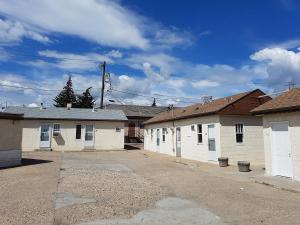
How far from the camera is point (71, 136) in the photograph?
3170 centimetres

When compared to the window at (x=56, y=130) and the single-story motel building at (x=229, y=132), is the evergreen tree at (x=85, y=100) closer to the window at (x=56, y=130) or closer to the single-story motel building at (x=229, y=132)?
the window at (x=56, y=130)

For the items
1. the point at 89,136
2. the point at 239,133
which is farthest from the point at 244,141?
the point at 89,136

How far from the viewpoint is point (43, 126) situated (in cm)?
3094

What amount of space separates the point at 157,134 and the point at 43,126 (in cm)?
1186

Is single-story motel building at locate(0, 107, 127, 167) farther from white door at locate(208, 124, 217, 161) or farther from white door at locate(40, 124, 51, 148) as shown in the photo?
white door at locate(208, 124, 217, 161)

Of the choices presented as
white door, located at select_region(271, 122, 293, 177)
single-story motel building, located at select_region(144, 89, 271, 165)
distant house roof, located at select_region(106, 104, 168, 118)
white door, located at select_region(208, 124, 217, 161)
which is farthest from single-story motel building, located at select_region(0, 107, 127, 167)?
white door, located at select_region(271, 122, 293, 177)

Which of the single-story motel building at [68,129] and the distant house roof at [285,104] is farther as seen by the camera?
the single-story motel building at [68,129]

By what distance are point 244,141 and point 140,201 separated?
13.2m

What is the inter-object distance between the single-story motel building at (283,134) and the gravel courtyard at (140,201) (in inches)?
61.3

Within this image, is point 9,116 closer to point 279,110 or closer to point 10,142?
point 10,142

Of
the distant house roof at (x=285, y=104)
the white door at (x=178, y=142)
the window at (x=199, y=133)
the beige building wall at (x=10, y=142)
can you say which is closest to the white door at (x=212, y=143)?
the window at (x=199, y=133)

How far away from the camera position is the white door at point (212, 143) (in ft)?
65.3

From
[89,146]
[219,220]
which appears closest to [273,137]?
[219,220]

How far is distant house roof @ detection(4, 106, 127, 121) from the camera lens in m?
31.3
